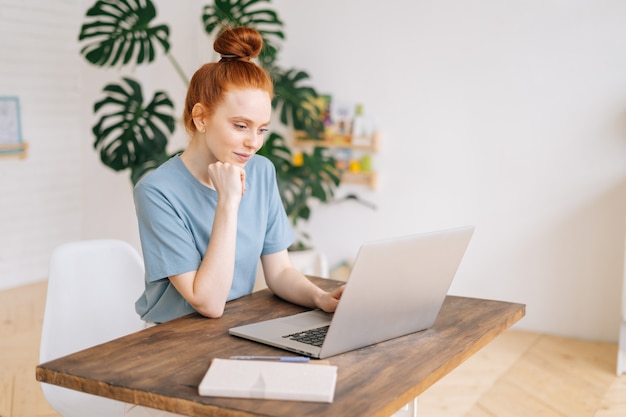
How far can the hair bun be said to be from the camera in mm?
1823

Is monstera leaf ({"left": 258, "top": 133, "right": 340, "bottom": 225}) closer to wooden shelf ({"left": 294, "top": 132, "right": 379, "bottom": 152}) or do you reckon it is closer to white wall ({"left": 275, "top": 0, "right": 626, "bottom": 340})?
wooden shelf ({"left": 294, "top": 132, "right": 379, "bottom": 152})

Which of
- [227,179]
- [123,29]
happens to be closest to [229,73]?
[227,179]

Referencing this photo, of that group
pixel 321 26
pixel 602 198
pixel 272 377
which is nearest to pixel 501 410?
pixel 602 198

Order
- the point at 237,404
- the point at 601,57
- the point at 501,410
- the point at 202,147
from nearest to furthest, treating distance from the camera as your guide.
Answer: the point at 237,404, the point at 202,147, the point at 501,410, the point at 601,57

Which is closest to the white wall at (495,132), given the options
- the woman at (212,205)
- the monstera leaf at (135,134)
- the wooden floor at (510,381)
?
the wooden floor at (510,381)

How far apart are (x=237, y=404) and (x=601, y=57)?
3180 mm

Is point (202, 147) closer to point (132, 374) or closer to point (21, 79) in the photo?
point (132, 374)

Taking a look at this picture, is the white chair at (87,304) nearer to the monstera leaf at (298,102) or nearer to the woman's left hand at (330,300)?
the woman's left hand at (330,300)

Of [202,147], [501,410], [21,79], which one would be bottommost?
[501,410]

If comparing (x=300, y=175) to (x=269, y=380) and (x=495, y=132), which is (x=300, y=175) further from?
(x=269, y=380)

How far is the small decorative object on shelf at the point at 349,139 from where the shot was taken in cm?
448

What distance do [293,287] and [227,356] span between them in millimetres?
476

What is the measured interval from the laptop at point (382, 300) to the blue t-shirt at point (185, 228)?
0.83 ft

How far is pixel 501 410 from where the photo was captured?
3074 mm
